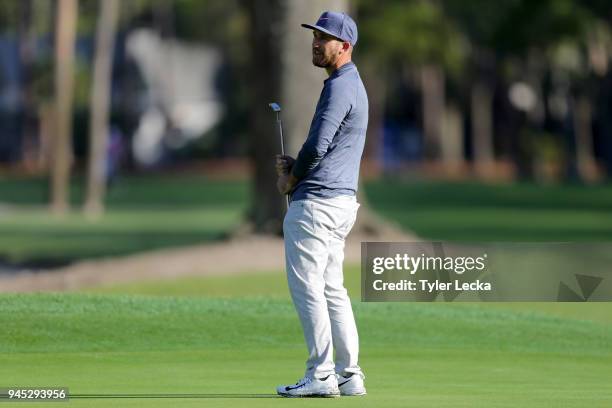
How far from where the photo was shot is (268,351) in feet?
40.7

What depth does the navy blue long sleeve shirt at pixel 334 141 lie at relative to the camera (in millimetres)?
9008

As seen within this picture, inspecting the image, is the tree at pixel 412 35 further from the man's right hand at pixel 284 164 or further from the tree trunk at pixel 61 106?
the man's right hand at pixel 284 164

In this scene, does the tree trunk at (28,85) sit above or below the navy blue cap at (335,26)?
above

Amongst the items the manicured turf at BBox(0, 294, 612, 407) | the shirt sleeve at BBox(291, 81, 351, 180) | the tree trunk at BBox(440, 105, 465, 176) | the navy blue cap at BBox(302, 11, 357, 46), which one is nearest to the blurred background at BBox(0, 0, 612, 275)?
the tree trunk at BBox(440, 105, 465, 176)

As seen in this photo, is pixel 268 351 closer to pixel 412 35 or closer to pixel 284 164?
pixel 284 164

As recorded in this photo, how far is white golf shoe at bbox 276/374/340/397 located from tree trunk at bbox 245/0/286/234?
1481cm

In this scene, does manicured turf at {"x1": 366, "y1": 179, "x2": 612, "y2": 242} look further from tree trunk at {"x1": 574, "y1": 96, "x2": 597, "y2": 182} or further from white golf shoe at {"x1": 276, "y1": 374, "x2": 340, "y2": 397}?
white golf shoe at {"x1": 276, "y1": 374, "x2": 340, "y2": 397}

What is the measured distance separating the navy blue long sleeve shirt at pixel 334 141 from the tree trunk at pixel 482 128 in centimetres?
6309

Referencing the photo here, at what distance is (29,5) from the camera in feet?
261

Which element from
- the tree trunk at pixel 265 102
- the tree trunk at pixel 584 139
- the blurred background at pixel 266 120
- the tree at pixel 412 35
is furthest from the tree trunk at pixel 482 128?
the tree trunk at pixel 265 102

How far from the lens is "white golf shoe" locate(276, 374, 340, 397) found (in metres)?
9.15

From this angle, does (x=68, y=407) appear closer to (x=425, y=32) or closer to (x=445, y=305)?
(x=445, y=305)

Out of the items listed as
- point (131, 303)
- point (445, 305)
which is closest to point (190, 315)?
point (131, 303)

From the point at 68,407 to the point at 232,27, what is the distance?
76739 mm
